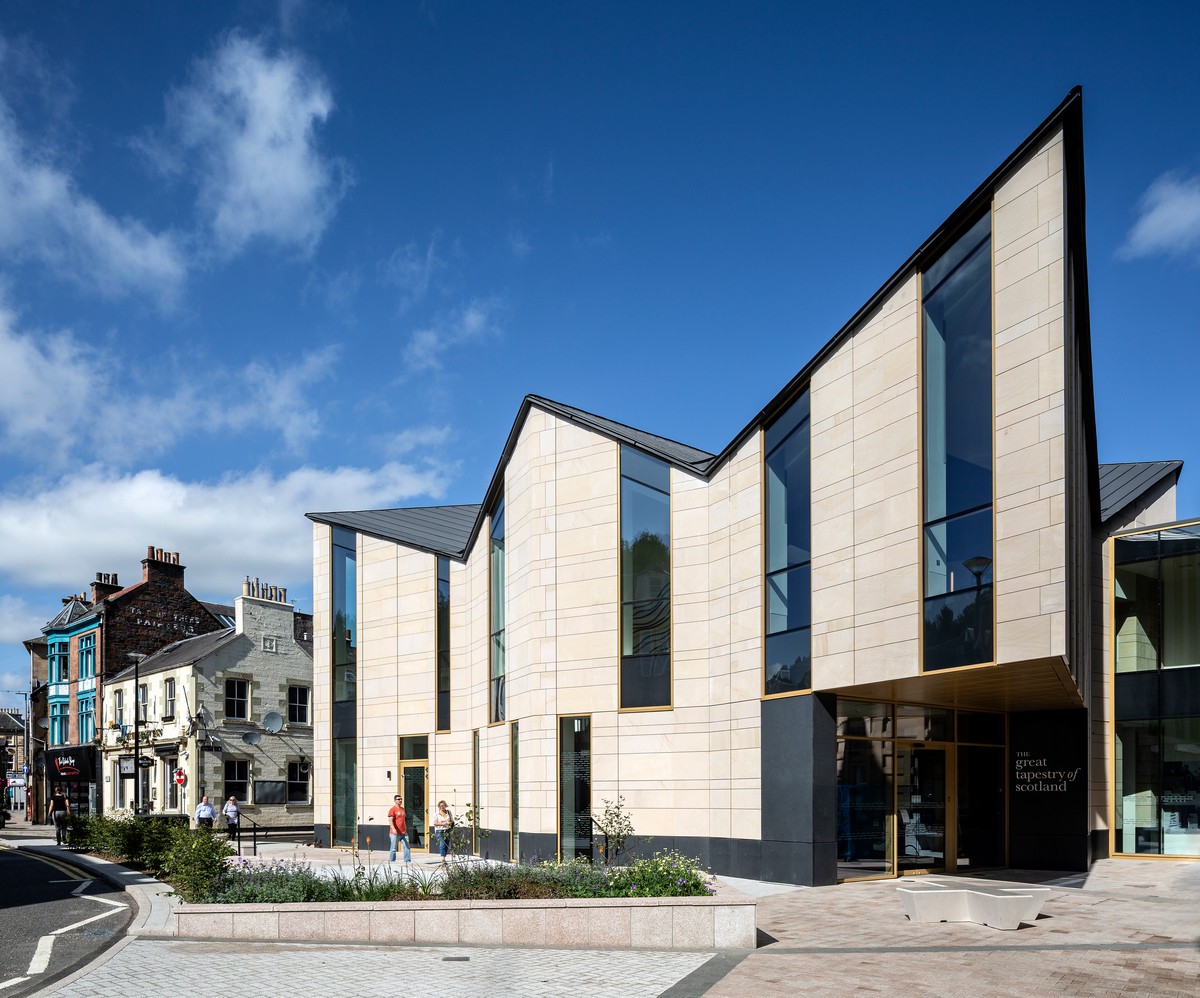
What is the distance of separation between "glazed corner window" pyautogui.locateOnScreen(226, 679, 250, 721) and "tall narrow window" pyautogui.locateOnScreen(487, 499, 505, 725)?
Answer: 23.1 metres

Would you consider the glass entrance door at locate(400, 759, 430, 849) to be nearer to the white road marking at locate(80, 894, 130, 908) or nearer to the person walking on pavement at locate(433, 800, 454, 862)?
the person walking on pavement at locate(433, 800, 454, 862)

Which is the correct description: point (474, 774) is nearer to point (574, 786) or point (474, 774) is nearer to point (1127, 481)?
point (574, 786)

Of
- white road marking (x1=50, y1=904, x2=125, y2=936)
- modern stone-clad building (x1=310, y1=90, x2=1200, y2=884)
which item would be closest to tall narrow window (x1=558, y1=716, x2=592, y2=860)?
modern stone-clad building (x1=310, y1=90, x2=1200, y2=884)

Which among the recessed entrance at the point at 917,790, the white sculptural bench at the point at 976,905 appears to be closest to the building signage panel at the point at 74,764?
the recessed entrance at the point at 917,790

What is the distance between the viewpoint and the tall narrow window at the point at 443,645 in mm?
30062

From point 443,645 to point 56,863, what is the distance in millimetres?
10864

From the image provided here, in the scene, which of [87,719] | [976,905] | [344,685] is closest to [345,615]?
[344,685]

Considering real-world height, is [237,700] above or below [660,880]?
below

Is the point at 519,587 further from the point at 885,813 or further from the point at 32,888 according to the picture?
the point at 32,888

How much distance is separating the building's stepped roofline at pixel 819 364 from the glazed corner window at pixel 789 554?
2.16ft

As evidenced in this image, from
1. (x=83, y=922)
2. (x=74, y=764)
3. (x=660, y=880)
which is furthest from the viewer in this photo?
(x=74, y=764)

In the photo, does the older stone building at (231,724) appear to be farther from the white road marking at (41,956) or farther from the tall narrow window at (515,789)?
the white road marking at (41,956)

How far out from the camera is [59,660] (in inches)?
2272

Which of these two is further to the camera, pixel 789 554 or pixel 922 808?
pixel 922 808
